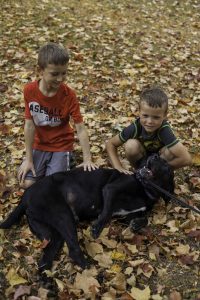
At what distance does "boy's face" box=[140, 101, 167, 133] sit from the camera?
433cm

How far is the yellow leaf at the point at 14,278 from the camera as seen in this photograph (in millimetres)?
3719

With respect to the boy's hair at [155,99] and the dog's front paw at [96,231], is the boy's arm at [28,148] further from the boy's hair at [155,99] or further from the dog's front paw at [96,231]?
the boy's hair at [155,99]

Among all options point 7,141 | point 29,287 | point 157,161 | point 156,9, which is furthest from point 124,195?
point 156,9

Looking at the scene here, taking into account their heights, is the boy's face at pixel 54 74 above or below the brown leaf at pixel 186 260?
above

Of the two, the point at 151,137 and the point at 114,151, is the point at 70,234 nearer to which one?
the point at 114,151

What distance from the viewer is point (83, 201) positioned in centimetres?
434

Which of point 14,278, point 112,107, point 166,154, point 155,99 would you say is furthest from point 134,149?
point 112,107

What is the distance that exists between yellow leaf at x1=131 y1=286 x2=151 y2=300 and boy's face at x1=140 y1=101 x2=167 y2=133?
174 centimetres

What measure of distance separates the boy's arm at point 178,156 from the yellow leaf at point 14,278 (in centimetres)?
219

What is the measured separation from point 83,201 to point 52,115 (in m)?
1.20

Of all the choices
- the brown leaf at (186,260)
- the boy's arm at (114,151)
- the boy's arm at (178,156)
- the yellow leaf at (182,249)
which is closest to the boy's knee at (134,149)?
the boy's arm at (114,151)

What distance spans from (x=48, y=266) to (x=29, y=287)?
282 millimetres

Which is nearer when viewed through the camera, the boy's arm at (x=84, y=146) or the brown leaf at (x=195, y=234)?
the brown leaf at (x=195, y=234)

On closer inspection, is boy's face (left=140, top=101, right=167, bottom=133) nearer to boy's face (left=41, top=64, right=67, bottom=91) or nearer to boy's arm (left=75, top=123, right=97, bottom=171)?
boy's arm (left=75, top=123, right=97, bottom=171)
